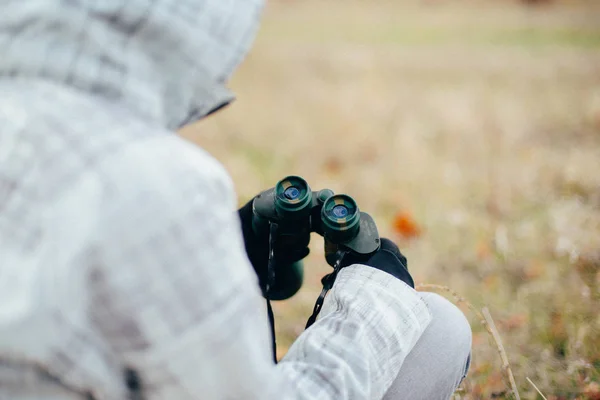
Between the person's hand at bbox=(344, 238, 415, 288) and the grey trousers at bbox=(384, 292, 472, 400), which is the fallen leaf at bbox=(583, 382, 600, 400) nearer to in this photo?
the grey trousers at bbox=(384, 292, 472, 400)

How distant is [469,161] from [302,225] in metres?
2.90

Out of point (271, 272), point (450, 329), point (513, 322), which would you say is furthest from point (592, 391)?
point (271, 272)

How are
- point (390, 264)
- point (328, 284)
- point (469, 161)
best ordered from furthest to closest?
point (469, 161)
point (328, 284)
point (390, 264)

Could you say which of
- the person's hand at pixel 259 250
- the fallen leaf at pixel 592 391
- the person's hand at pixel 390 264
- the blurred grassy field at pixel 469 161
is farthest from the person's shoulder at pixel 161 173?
the fallen leaf at pixel 592 391

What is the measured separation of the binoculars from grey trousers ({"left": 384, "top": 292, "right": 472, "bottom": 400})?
230mm

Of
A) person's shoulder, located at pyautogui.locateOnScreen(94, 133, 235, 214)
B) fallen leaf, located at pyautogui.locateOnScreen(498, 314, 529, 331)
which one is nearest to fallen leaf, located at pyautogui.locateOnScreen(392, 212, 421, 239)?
fallen leaf, located at pyautogui.locateOnScreen(498, 314, 529, 331)

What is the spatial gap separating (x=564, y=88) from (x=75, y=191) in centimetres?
586

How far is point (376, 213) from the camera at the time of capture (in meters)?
3.62

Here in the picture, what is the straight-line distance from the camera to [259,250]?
5.63 feet

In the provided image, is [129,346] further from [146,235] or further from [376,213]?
[376,213]

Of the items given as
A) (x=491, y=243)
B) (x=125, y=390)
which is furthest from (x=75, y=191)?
(x=491, y=243)

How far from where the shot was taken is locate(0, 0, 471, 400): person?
862 mm

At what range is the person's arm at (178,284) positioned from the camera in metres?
0.88

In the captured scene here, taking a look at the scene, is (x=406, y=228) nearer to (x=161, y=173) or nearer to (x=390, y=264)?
(x=390, y=264)
